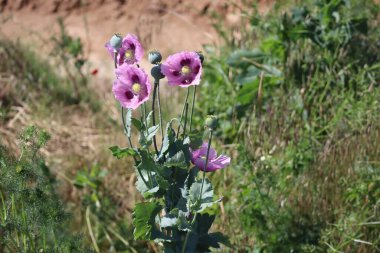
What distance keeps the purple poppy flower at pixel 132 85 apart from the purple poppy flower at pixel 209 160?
253 millimetres

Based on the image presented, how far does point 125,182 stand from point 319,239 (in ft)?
3.70

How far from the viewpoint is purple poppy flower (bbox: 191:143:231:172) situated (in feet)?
7.17

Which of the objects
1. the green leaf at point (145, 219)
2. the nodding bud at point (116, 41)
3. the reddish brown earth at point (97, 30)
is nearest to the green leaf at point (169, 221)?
the green leaf at point (145, 219)

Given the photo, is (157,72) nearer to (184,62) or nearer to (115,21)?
(184,62)

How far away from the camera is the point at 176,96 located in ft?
13.3

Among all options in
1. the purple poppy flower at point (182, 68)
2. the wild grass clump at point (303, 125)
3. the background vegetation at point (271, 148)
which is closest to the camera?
the purple poppy flower at point (182, 68)

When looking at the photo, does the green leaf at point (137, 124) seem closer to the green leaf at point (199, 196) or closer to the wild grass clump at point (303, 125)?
the green leaf at point (199, 196)

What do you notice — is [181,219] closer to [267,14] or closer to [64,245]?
[64,245]

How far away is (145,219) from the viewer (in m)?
2.18

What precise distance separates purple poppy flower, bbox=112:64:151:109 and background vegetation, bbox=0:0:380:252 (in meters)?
0.34

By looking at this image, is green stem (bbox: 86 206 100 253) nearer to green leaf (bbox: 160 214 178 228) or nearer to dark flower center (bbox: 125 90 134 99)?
green leaf (bbox: 160 214 178 228)

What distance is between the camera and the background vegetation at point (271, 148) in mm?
2643

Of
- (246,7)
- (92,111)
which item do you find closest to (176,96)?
(92,111)

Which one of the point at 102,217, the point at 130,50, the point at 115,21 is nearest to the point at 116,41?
the point at 130,50
